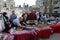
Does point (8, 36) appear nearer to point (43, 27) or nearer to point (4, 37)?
point (4, 37)

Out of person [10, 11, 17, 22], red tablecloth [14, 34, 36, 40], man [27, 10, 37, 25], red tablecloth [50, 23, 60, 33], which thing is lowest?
red tablecloth [50, 23, 60, 33]

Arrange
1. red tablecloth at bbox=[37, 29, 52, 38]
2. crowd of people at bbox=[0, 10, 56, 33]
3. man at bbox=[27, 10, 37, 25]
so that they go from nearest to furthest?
crowd of people at bbox=[0, 10, 56, 33] → red tablecloth at bbox=[37, 29, 52, 38] → man at bbox=[27, 10, 37, 25]

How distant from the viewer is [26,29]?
129 inches

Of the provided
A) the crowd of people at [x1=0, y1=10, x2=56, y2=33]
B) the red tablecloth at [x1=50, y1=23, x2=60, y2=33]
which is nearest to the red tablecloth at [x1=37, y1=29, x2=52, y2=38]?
the crowd of people at [x1=0, y1=10, x2=56, y2=33]

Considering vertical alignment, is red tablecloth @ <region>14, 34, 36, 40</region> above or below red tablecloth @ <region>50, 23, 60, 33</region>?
above

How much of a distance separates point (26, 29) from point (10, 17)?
41 cm

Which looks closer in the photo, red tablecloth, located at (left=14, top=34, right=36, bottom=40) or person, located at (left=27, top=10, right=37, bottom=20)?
red tablecloth, located at (left=14, top=34, right=36, bottom=40)

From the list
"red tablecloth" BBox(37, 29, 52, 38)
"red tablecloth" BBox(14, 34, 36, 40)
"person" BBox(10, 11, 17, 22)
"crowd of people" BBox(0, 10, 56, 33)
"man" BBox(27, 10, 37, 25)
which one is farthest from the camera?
"man" BBox(27, 10, 37, 25)

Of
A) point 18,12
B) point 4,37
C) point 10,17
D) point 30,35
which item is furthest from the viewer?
point 18,12

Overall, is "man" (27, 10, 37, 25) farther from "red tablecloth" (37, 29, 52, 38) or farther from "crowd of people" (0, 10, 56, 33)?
"red tablecloth" (37, 29, 52, 38)

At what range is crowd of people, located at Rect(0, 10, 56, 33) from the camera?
3059 mm

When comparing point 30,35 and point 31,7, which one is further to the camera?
point 31,7

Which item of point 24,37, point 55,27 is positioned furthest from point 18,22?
point 55,27

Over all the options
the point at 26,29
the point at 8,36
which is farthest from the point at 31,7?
the point at 8,36
